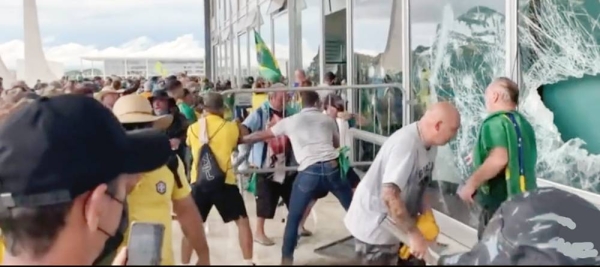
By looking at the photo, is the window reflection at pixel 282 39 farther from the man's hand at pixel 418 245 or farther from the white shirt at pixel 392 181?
the man's hand at pixel 418 245

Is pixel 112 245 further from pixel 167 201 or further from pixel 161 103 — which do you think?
pixel 161 103

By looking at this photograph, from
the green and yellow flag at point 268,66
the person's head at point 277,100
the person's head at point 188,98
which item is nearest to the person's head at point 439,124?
the person's head at point 277,100

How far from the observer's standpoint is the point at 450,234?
6527 mm

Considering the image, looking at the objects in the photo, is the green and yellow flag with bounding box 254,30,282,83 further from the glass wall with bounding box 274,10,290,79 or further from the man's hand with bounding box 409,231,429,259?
the man's hand with bounding box 409,231,429,259

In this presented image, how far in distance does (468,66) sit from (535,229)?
4.49 metres

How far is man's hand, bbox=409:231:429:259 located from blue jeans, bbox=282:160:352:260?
7.82ft

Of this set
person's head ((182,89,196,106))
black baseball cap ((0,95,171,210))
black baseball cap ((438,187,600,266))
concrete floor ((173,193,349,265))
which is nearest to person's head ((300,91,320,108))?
concrete floor ((173,193,349,265))

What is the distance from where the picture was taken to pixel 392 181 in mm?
3402

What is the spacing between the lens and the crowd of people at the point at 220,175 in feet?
4.73

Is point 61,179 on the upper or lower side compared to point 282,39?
lower

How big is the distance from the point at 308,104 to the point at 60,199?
4.49 m

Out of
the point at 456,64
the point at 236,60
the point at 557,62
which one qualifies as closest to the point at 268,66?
the point at 456,64

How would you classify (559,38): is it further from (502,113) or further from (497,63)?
(502,113)

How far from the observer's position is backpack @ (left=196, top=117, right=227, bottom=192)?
545 centimetres
